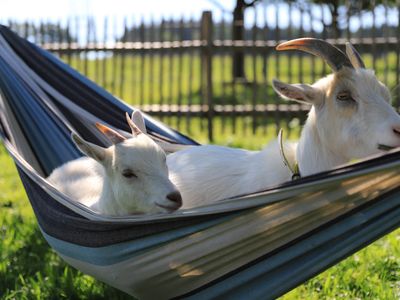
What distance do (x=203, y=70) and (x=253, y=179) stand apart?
687 cm

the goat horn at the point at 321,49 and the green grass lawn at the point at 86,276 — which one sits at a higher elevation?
the goat horn at the point at 321,49

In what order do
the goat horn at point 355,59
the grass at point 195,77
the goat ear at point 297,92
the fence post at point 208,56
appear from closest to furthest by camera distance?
the goat ear at point 297,92
the goat horn at point 355,59
the fence post at point 208,56
the grass at point 195,77

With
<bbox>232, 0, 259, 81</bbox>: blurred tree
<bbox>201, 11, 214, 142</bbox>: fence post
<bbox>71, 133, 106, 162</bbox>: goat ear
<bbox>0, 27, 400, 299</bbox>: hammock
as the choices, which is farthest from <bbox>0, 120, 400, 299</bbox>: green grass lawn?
<bbox>232, 0, 259, 81</bbox>: blurred tree

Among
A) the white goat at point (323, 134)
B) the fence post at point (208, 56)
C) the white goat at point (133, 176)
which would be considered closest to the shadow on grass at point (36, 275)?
the white goat at point (133, 176)

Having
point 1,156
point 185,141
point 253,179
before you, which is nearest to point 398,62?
point 1,156

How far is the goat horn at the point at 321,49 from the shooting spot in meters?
3.47

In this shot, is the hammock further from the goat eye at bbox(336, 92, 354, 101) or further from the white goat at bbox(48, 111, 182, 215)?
the goat eye at bbox(336, 92, 354, 101)

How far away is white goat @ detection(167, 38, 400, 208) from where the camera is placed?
11.2 feet

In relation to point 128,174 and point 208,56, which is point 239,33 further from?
point 128,174

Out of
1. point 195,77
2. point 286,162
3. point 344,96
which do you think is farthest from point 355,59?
point 195,77

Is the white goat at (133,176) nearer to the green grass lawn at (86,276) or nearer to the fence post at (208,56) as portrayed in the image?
the green grass lawn at (86,276)

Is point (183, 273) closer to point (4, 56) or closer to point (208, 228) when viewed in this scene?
point (208, 228)

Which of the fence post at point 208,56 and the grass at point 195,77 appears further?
the grass at point 195,77

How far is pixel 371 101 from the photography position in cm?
342
